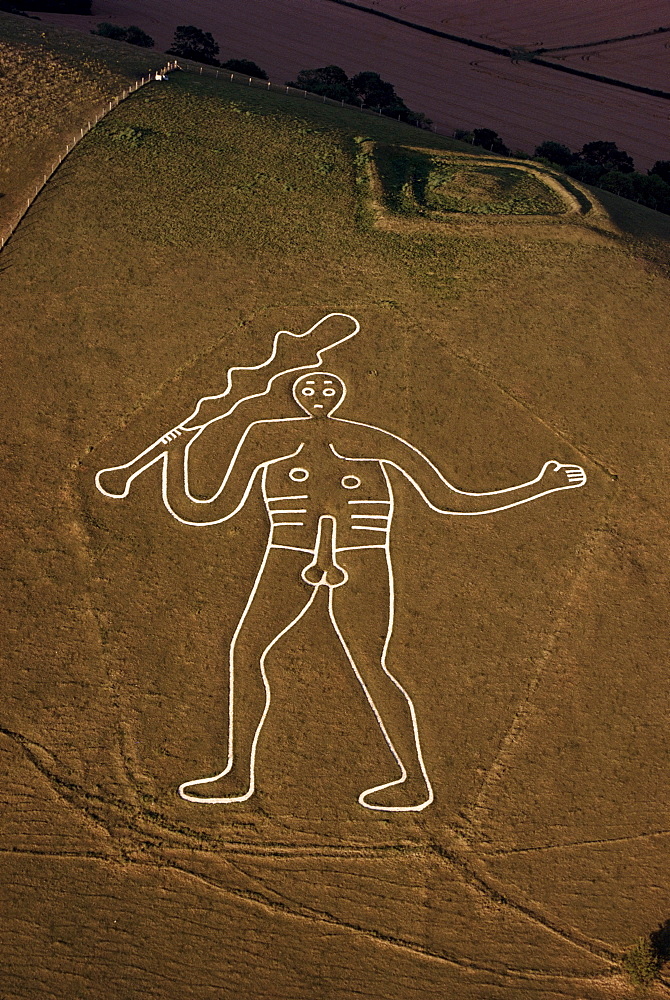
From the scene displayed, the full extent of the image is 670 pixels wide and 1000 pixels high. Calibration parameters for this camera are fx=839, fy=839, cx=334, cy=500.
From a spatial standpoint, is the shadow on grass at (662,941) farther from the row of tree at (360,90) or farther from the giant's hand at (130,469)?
the row of tree at (360,90)

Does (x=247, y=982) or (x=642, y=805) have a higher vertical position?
(x=642, y=805)

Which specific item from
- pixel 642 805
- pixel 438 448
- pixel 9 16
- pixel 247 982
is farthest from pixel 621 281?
pixel 9 16

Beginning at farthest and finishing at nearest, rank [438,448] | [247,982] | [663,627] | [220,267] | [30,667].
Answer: [220,267]
[438,448]
[663,627]
[30,667]
[247,982]

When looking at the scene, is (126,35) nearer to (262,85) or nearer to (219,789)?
(262,85)

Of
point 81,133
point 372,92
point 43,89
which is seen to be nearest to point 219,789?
point 81,133

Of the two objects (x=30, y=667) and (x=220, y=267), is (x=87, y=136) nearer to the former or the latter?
(x=220, y=267)

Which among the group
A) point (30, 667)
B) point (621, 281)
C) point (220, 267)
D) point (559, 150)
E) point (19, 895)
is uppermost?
point (559, 150)

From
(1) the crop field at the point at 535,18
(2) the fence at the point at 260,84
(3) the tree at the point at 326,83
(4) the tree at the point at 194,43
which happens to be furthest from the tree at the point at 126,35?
(1) the crop field at the point at 535,18

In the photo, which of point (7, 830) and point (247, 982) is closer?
point (247, 982)

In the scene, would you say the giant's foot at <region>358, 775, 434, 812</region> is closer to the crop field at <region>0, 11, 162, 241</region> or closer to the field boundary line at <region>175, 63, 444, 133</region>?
the crop field at <region>0, 11, 162, 241</region>
